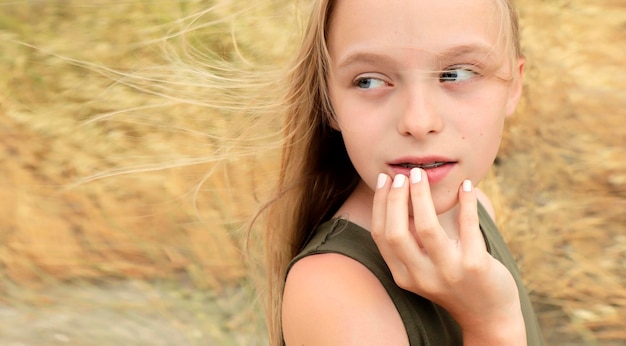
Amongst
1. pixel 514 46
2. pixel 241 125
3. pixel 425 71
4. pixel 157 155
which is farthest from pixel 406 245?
pixel 157 155

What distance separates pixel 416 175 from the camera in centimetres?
132

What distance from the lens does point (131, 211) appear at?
3.02 m

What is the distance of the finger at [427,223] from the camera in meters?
1.28

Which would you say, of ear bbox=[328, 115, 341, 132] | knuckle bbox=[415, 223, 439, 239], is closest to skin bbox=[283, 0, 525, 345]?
knuckle bbox=[415, 223, 439, 239]

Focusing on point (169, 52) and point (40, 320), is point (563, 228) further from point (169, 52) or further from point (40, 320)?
point (40, 320)

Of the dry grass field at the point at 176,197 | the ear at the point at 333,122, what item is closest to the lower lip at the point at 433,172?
the ear at the point at 333,122

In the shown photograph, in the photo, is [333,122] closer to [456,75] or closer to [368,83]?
[368,83]

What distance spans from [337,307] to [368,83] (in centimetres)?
38

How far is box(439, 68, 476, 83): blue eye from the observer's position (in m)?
1.37

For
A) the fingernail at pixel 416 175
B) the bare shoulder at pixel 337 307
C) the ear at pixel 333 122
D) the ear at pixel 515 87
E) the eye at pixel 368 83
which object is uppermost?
the ear at pixel 515 87

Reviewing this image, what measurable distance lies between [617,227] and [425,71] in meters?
1.81

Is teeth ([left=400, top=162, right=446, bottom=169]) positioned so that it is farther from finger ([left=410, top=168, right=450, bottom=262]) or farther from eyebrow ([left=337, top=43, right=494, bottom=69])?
eyebrow ([left=337, top=43, right=494, bottom=69])

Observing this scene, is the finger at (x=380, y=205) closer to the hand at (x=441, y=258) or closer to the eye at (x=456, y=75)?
the hand at (x=441, y=258)

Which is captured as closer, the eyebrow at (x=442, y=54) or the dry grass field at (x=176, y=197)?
the eyebrow at (x=442, y=54)
